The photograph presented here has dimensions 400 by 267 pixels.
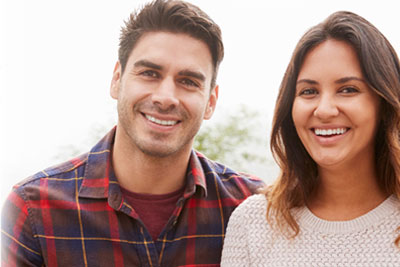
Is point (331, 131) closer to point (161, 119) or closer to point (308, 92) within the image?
point (308, 92)

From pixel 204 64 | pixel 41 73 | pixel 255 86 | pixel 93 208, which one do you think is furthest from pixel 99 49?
pixel 93 208

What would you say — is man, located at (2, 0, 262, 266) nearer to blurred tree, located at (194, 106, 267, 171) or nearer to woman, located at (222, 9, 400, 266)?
woman, located at (222, 9, 400, 266)

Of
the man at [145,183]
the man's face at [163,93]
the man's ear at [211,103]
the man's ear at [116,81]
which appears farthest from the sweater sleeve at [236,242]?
the man's ear at [116,81]

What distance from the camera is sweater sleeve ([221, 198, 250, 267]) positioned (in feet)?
5.83

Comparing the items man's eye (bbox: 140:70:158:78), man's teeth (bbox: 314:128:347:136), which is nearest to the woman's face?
man's teeth (bbox: 314:128:347:136)

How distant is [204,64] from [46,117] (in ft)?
5.45

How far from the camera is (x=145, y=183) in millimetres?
1974

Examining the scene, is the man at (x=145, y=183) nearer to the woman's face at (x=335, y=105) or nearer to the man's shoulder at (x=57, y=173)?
the man's shoulder at (x=57, y=173)

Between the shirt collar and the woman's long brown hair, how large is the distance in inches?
12.0

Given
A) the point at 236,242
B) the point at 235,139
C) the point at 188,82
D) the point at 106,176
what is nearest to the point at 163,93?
the point at 188,82

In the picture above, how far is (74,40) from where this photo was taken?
3.31m

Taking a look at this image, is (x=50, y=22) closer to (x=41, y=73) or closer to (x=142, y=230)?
(x=41, y=73)

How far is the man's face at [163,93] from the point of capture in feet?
6.29

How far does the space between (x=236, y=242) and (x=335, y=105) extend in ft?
2.03
